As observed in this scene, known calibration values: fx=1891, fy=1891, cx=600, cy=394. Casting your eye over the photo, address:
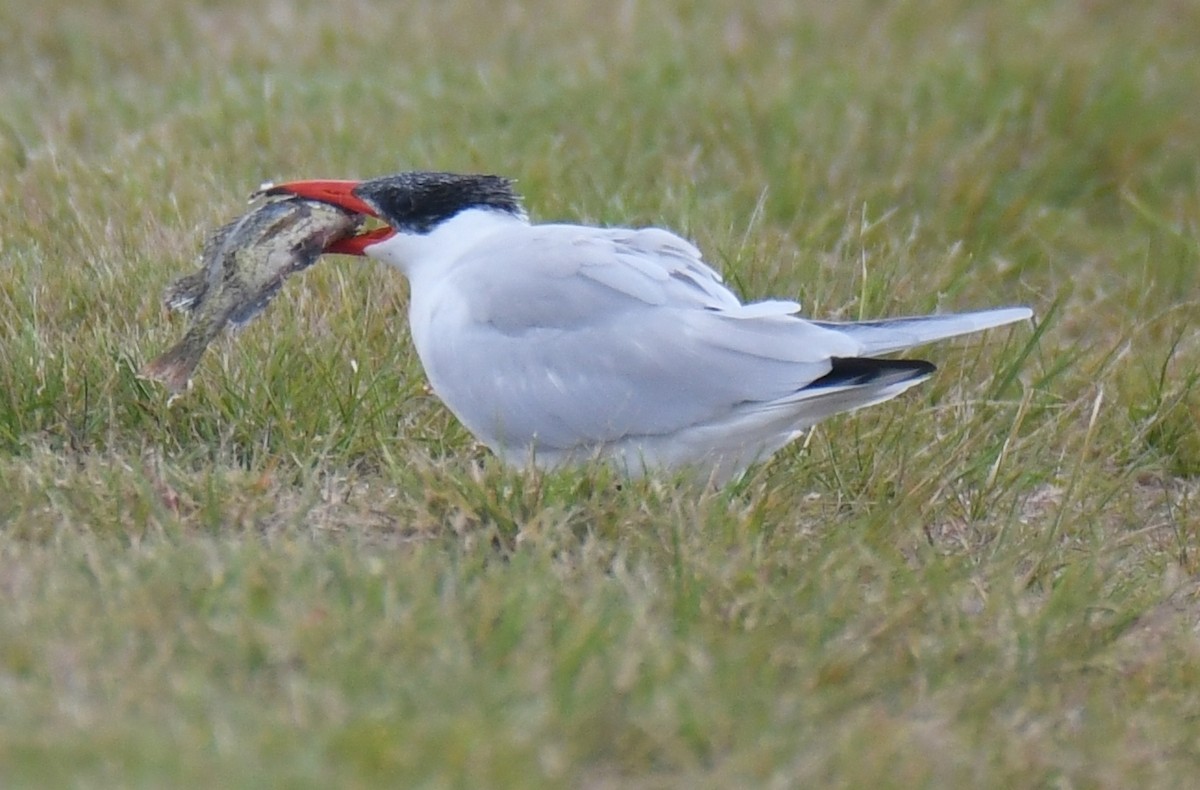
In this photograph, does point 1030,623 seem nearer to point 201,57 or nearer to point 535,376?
point 535,376

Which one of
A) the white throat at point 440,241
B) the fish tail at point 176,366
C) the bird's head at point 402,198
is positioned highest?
the bird's head at point 402,198

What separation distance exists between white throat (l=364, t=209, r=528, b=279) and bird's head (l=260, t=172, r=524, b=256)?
0.01 meters

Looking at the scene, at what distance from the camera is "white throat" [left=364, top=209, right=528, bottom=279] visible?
3809mm

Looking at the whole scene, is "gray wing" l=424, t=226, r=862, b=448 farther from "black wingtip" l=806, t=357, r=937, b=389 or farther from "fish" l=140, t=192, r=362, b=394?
"fish" l=140, t=192, r=362, b=394

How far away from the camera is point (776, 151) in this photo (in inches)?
225

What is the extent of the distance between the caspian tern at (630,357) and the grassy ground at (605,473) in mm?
138

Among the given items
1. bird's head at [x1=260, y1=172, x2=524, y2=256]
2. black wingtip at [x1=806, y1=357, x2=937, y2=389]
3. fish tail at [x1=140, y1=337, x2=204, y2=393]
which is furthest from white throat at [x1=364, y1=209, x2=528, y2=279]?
black wingtip at [x1=806, y1=357, x2=937, y2=389]

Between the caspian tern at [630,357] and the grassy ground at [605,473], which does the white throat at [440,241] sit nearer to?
the caspian tern at [630,357]

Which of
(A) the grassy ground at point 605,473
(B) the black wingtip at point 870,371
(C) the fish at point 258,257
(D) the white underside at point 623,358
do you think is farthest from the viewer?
(C) the fish at point 258,257

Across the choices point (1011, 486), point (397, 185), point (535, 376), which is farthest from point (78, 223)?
point (1011, 486)

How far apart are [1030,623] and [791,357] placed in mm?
698

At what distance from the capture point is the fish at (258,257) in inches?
149

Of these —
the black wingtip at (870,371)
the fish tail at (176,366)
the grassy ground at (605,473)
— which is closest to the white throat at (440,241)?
the grassy ground at (605,473)

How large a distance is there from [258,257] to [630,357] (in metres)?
0.82
